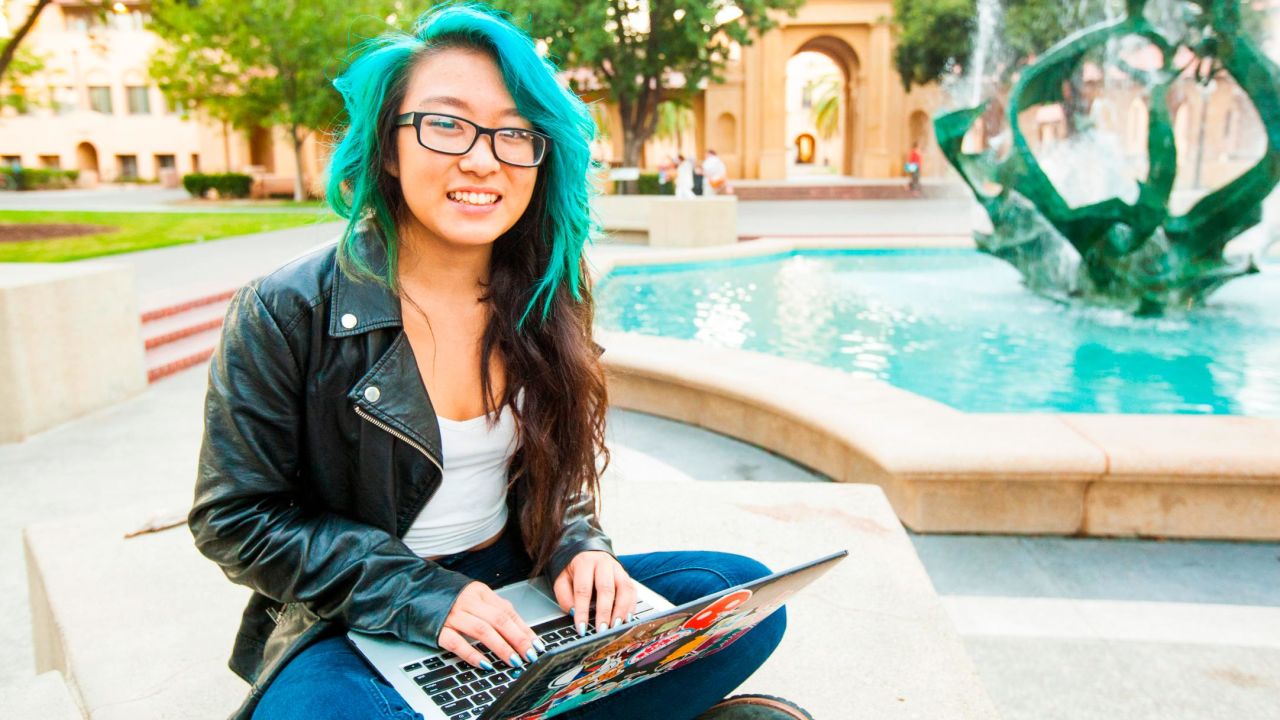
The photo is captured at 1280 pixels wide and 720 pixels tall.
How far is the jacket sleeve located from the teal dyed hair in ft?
0.74

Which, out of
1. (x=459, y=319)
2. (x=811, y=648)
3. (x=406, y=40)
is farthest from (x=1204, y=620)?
(x=406, y=40)

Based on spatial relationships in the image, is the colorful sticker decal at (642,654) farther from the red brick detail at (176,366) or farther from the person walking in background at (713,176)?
the person walking in background at (713,176)

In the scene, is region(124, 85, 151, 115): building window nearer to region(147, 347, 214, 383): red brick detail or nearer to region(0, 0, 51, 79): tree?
region(0, 0, 51, 79): tree

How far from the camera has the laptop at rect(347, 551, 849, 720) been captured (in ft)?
4.33

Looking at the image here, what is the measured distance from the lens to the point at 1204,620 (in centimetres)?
327

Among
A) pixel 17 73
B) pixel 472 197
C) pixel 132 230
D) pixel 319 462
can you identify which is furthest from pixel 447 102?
pixel 17 73

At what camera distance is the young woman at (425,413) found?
1.64 meters

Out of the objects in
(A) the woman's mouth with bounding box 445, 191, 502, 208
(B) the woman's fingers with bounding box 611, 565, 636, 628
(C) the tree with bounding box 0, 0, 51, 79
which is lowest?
(B) the woman's fingers with bounding box 611, 565, 636, 628

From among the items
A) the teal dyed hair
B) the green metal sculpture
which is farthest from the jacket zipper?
the green metal sculpture

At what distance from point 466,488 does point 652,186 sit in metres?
26.7

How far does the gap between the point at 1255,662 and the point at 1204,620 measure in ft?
1.09

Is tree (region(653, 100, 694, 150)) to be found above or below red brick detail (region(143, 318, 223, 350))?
above

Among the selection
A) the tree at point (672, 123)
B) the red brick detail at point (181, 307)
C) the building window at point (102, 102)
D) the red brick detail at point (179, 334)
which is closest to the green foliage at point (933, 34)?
the red brick detail at point (181, 307)

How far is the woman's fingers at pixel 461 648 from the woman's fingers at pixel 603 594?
0.25 metres
